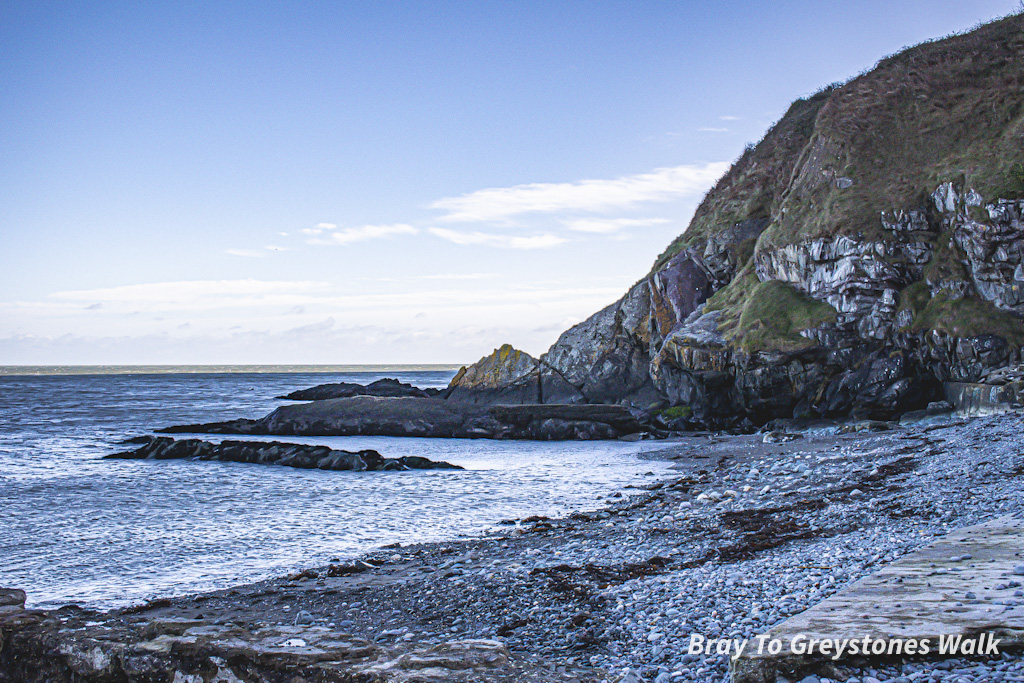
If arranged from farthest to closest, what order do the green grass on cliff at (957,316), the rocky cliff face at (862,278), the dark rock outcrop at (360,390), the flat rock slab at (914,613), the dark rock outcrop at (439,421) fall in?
the dark rock outcrop at (360,390)
the dark rock outcrop at (439,421)
the rocky cliff face at (862,278)
the green grass on cliff at (957,316)
the flat rock slab at (914,613)

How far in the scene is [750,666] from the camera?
14.7ft

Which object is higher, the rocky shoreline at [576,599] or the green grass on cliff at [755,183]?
the green grass on cliff at [755,183]

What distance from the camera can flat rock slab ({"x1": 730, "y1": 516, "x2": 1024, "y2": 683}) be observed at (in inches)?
175

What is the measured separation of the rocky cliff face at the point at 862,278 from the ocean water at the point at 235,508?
22.2ft

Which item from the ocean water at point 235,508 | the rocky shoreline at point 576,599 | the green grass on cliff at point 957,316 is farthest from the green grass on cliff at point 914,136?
the rocky shoreline at point 576,599

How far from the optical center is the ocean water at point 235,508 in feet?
32.1

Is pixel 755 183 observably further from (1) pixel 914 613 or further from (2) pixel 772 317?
(1) pixel 914 613

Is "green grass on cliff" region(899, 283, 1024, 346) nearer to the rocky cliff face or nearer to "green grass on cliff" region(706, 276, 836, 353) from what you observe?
the rocky cliff face

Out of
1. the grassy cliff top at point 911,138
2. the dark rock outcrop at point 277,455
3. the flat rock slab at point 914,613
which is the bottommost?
the dark rock outcrop at point 277,455

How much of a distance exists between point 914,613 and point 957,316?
868 inches

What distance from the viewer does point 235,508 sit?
14.6 metres

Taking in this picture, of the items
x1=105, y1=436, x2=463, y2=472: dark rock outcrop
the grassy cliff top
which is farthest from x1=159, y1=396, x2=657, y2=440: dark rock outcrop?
the grassy cliff top

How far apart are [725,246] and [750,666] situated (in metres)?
33.6

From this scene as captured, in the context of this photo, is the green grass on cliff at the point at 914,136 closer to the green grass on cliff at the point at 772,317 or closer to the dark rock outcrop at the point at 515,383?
the green grass on cliff at the point at 772,317
